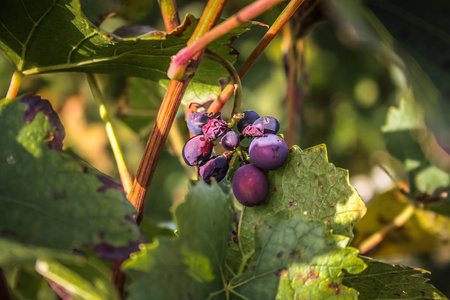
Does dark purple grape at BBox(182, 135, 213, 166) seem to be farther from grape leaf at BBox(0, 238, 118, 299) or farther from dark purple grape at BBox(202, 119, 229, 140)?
grape leaf at BBox(0, 238, 118, 299)

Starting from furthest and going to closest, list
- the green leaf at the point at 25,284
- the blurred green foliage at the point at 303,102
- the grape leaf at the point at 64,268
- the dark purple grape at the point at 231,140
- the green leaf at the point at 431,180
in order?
the blurred green foliage at the point at 303,102
the green leaf at the point at 431,180
the green leaf at the point at 25,284
the dark purple grape at the point at 231,140
the grape leaf at the point at 64,268

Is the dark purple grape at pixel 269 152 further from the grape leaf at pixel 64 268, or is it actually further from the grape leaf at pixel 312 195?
the grape leaf at pixel 64 268

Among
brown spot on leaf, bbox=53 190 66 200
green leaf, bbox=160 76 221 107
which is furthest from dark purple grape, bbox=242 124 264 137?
brown spot on leaf, bbox=53 190 66 200

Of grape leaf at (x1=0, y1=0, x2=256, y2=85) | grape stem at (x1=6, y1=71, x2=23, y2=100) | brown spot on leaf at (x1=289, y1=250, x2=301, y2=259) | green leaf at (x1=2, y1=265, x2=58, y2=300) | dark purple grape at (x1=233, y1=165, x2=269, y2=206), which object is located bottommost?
green leaf at (x1=2, y1=265, x2=58, y2=300)

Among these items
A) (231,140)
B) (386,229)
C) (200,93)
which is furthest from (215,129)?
(386,229)

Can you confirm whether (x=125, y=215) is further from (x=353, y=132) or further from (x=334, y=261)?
(x=353, y=132)

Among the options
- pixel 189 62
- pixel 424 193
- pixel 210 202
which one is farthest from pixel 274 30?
pixel 424 193

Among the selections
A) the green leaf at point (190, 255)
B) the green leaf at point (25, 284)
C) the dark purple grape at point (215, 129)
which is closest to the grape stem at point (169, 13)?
the dark purple grape at point (215, 129)
